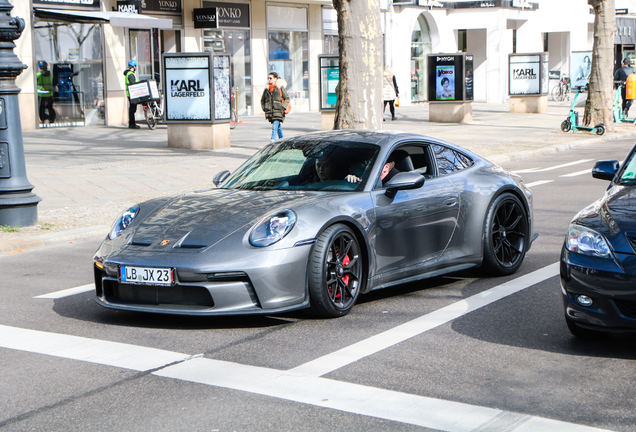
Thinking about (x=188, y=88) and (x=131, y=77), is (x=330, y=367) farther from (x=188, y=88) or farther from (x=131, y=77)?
(x=131, y=77)

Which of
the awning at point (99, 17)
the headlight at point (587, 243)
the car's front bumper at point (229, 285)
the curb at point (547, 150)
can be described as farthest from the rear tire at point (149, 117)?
the headlight at point (587, 243)

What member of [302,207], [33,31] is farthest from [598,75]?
[302,207]

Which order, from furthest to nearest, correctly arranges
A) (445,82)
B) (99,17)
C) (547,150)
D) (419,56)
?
(419,56) → (445,82) → (99,17) → (547,150)

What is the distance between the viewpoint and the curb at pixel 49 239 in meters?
9.06

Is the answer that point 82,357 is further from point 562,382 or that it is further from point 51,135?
point 51,135

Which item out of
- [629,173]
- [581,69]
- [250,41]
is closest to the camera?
[629,173]

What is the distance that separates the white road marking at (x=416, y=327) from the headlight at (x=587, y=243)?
1.16 metres

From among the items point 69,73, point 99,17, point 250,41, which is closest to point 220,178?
point 99,17

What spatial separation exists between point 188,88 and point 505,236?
1261cm

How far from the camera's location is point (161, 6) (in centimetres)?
2858

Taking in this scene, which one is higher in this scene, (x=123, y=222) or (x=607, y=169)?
(x=607, y=169)

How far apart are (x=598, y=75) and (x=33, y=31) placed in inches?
639

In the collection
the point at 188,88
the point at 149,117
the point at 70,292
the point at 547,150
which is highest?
the point at 188,88

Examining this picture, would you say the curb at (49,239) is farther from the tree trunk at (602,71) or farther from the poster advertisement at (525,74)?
the poster advertisement at (525,74)
